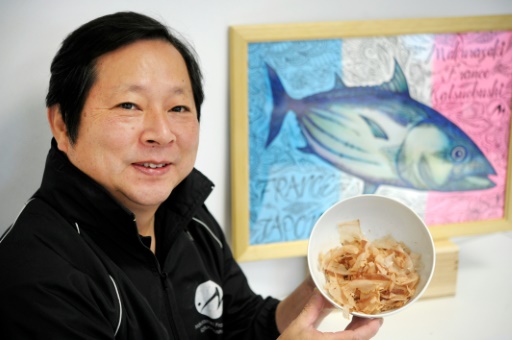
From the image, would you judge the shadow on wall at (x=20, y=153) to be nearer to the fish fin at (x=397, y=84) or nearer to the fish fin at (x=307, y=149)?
the fish fin at (x=307, y=149)

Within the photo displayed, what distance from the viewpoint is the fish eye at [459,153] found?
56.3 inches

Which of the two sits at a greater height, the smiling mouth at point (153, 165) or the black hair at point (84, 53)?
the black hair at point (84, 53)

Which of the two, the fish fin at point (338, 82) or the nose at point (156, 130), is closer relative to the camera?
the nose at point (156, 130)

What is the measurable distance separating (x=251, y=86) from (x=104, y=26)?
396mm

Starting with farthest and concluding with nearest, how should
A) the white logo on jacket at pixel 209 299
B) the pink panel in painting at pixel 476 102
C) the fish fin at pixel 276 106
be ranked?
the pink panel in painting at pixel 476 102 < the fish fin at pixel 276 106 < the white logo on jacket at pixel 209 299

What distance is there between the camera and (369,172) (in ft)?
4.56

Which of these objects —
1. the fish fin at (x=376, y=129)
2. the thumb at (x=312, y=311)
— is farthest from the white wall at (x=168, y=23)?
the thumb at (x=312, y=311)

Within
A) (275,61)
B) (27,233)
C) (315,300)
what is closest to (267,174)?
(275,61)

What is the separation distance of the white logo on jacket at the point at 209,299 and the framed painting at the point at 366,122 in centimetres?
19

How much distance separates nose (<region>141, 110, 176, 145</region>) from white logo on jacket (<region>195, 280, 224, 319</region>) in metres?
0.32

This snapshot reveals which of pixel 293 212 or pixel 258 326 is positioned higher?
pixel 293 212

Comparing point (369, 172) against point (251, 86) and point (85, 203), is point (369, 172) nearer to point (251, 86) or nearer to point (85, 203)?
point (251, 86)

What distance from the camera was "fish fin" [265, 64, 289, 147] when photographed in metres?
1.28

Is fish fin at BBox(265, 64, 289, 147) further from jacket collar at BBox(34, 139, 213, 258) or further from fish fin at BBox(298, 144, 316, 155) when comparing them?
jacket collar at BBox(34, 139, 213, 258)
